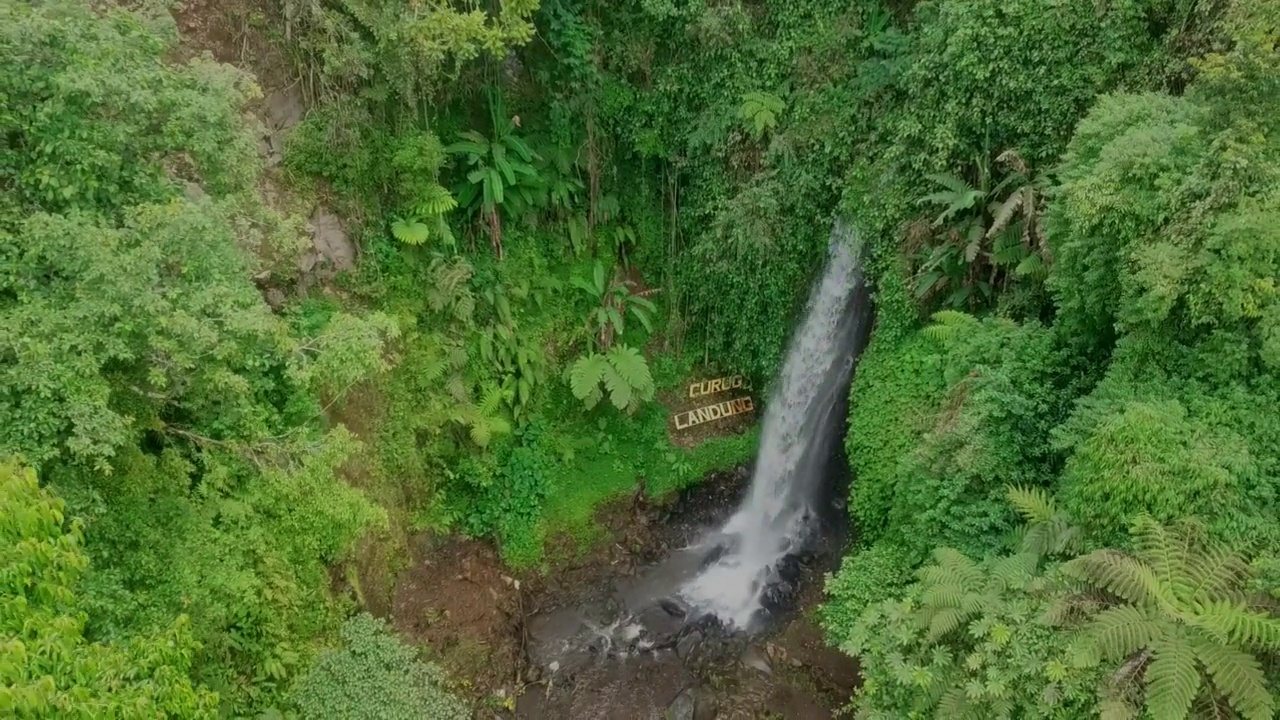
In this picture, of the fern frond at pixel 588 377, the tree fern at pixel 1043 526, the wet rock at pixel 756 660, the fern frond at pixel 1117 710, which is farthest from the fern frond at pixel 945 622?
the fern frond at pixel 588 377

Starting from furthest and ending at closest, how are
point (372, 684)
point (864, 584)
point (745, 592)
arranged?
1. point (745, 592)
2. point (864, 584)
3. point (372, 684)

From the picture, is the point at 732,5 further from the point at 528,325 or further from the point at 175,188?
the point at 175,188

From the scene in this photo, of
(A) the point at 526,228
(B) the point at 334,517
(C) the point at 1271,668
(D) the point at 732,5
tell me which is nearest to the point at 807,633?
(C) the point at 1271,668

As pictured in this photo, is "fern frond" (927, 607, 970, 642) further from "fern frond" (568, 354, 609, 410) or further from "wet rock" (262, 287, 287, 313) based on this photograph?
"wet rock" (262, 287, 287, 313)

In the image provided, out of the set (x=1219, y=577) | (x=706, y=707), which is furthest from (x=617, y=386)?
(x=1219, y=577)

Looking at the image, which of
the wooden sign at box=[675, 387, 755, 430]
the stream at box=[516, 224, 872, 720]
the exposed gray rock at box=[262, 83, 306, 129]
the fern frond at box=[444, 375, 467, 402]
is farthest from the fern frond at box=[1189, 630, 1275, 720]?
the exposed gray rock at box=[262, 83, 306, 129]

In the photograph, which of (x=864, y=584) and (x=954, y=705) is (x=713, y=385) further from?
(x=954, y=705)
